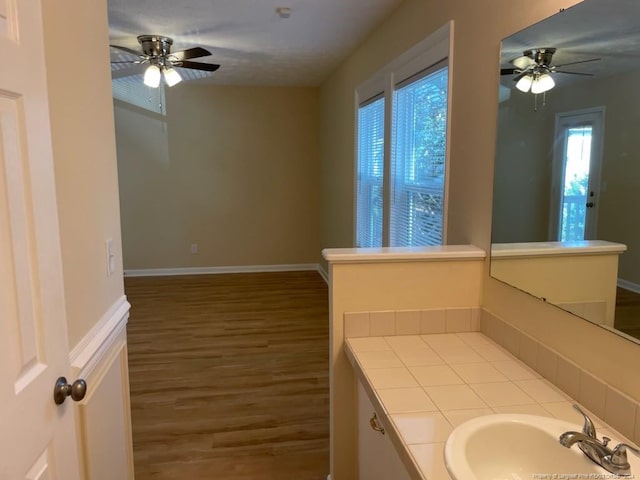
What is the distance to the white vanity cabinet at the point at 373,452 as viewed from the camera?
54.8 inches

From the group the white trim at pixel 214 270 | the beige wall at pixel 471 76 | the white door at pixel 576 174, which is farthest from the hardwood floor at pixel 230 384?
the white door at pixel 576 174

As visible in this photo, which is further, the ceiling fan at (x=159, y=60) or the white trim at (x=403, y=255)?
the ceiling fan at (x=159, y=60)

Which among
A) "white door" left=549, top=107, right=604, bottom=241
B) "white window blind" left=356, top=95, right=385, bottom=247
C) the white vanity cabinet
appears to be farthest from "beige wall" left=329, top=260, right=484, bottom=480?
"white window blind" left=356, top=95, right=385, bottom=247

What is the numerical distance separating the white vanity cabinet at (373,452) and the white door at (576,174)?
2.83ft

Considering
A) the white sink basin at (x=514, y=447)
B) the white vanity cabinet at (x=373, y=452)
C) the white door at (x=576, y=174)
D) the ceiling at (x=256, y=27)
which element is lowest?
the white vanity cabinet at (x=373, y=452)

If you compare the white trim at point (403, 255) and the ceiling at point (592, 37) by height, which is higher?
the ceiling at point (592, 37)

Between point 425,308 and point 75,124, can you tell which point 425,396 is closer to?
point 425,308

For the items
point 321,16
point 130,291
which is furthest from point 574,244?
point 130,291

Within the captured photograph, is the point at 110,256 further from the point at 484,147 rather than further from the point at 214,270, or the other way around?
the point at 214,270

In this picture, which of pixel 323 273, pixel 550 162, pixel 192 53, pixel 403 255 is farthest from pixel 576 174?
pixel 323 273

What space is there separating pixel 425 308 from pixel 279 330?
255 centimetres

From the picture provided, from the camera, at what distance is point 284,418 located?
2.87 meters

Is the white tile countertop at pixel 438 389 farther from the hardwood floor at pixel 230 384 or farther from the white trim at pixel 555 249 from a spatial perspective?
the hardwood floor at pixel 230 384

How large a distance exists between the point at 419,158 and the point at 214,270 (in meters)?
4.28
